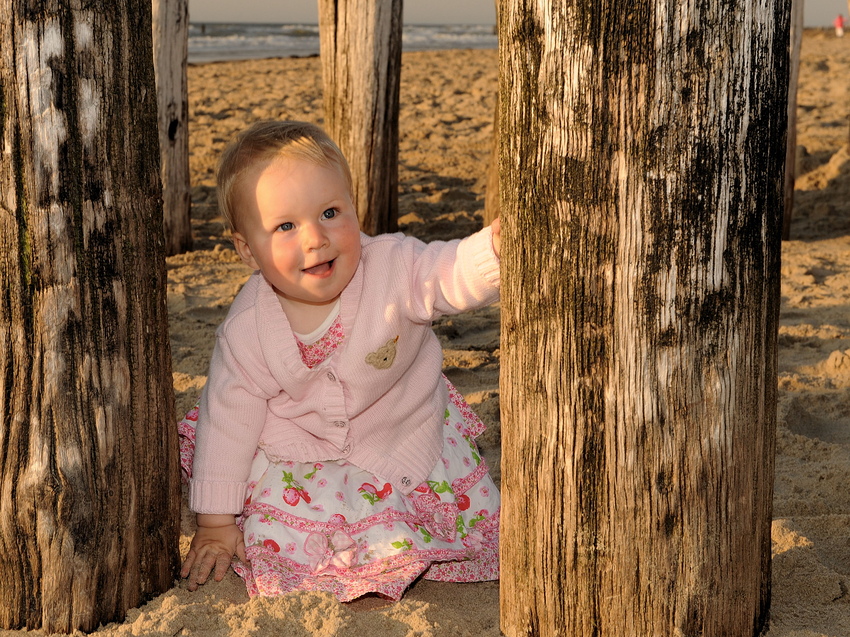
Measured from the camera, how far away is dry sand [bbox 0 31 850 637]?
2.05 meters

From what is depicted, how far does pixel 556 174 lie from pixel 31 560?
1340mm

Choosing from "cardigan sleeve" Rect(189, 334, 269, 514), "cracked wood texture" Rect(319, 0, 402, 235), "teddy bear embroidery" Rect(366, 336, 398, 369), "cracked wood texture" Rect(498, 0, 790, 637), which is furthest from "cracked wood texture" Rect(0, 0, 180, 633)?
"cracked wood texture" Rect(319, 0, 402, 235)

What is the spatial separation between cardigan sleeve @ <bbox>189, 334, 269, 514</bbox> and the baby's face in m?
0.29

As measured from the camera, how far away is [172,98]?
495 cm

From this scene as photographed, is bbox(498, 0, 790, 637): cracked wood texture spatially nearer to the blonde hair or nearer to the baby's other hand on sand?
the blonde hair

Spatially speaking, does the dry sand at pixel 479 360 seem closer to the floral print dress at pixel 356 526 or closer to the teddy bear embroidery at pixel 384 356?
the floral print dress at pixel 356 526

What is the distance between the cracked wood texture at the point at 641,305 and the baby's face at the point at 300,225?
0.69 metres

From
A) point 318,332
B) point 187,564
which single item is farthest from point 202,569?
point 318,332

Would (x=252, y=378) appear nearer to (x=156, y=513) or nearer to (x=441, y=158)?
(x=156, y=513)

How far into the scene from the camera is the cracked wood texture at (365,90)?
16.3 feet

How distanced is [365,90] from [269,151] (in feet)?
9.48

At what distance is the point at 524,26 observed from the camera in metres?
1.61

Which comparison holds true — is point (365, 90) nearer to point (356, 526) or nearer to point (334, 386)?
point (334, 386)

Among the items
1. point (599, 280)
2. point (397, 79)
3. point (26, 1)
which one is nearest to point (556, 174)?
point (599, 280)
